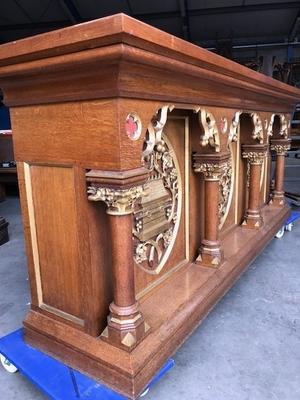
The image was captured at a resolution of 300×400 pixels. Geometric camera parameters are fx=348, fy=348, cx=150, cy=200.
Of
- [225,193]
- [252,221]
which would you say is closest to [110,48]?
[225,193]

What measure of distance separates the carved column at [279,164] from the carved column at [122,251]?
2.46m

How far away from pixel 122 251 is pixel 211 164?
85cm

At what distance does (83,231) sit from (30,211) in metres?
0.30

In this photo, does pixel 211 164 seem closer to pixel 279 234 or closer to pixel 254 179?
pixel 254 179

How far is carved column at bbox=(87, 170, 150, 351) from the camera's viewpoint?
3.68 ft

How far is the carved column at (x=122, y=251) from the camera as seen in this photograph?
44.2 inches

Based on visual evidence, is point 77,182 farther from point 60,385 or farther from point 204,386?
point 204,386

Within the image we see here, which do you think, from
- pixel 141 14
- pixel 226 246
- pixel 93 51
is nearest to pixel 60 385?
pixel 93 51

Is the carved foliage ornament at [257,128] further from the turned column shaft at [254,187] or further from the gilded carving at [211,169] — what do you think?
the gilded carving at [211,169]

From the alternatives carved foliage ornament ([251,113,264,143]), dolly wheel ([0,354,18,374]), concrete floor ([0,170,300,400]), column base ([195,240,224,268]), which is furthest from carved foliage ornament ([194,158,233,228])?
dolly wheel ([0,354,18,374])

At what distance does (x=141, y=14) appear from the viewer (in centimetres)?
806

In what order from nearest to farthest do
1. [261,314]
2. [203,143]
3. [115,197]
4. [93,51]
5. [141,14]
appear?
[93,51] < [115,197] < [203,143] < [261,314] < [141,14]

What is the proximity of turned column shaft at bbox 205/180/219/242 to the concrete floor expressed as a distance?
41 cm

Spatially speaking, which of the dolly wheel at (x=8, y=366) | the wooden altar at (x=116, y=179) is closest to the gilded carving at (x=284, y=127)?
the wooden altar at (x=116, y=179)
